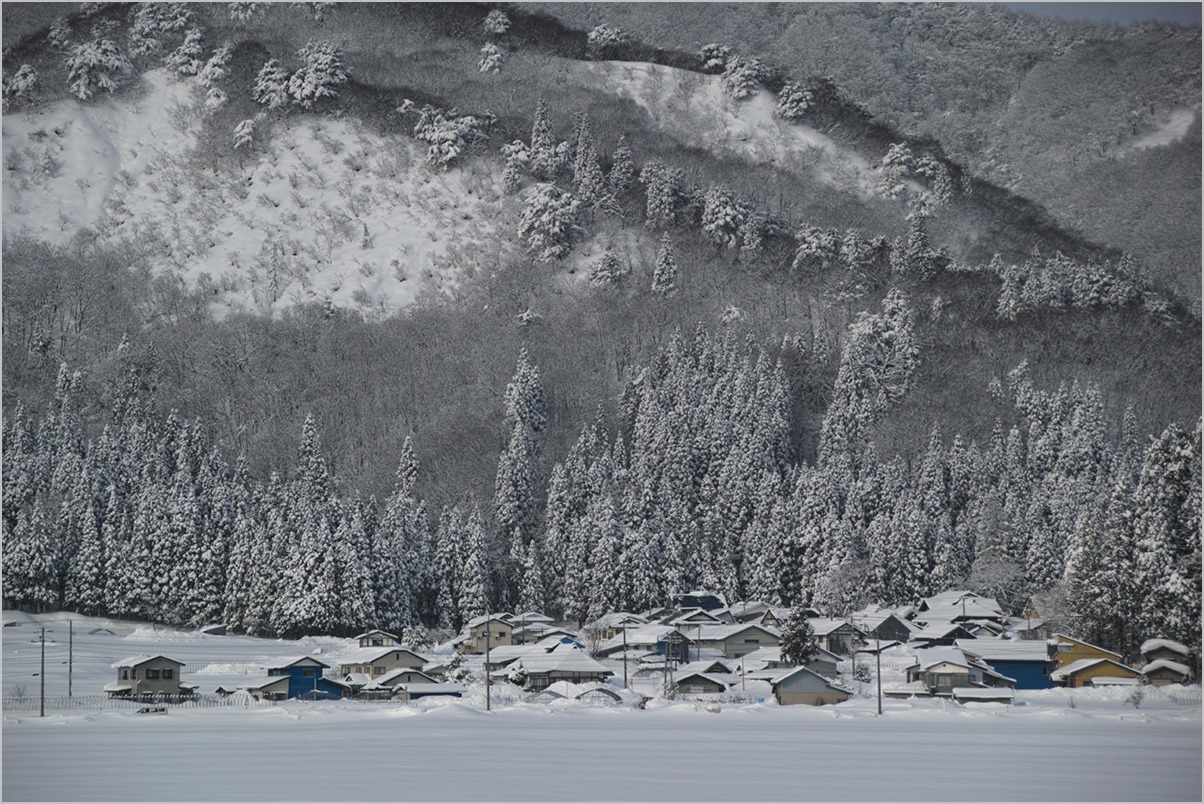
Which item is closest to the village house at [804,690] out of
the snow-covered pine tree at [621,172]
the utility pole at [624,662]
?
the utility pole at [624,662]

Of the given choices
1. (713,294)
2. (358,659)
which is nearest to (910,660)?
(358,659)

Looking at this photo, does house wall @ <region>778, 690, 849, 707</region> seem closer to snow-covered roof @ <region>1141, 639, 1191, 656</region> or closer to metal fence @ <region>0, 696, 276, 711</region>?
snow-covered roof @ <region>1141, 639, 1191, 656</region>

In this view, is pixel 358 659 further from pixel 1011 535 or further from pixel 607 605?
pixel 1011 535

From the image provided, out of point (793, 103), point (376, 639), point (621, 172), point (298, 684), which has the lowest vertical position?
point (298, 684)

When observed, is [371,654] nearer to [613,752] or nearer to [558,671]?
[558,671]

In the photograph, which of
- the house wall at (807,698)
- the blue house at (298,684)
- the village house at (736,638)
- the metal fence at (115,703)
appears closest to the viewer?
the metal fence at (115,703)

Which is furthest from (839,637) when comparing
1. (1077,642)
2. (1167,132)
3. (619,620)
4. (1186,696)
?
(1167,132)

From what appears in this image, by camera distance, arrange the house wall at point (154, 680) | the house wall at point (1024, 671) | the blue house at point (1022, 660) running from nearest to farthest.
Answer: the house wall at point (154, 680)
the house wall at point (1024, 671)
the blue house at point (1022, 660)

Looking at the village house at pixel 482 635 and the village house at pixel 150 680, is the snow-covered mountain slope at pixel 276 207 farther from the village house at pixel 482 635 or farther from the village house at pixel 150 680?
the village house at pixel 150 680
